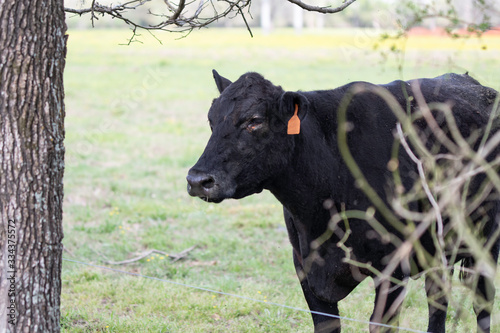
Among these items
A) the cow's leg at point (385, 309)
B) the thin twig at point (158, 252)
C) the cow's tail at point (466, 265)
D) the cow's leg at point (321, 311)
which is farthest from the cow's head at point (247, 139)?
the thin twig at point (158, 252)

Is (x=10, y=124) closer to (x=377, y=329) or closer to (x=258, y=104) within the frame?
(x=258, y=104)

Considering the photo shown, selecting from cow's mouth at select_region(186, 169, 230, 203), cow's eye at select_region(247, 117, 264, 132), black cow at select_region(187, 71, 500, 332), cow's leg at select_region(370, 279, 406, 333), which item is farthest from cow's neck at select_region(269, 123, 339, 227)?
cow's leg at select_region(370, 279, 406, 333)

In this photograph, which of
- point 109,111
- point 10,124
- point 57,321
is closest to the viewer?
point 10,124

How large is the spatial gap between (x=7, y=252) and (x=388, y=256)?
2.44 meters

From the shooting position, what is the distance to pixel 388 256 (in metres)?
4.04

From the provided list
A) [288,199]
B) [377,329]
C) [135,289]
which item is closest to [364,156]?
[288,199]

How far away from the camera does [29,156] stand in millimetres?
3209

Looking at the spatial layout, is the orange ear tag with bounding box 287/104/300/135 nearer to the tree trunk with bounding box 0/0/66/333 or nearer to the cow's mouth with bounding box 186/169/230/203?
the cow's mouth with bounding box 186/169/230/203

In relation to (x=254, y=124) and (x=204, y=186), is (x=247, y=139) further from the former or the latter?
(x=204, y=186)

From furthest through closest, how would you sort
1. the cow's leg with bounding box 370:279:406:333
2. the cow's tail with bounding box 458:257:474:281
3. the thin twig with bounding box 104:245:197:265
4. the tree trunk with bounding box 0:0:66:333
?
the thin twig with bounding box 104:245:197:265
the cow's tail with bounding box 458:257:474:281
the cow's leg with bounding box 370:279:406:333
the tree trunk with bounding box 0:0:66:333

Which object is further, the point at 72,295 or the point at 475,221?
the point at 72,295

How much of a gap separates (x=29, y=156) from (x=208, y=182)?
1117 millimetres

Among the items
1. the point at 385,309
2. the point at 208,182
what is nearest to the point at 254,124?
the point at 208,182

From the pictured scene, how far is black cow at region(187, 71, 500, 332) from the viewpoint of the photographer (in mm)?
3947
